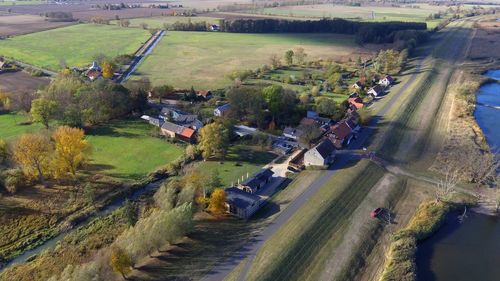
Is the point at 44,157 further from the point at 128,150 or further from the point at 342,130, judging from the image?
the point at 342,130

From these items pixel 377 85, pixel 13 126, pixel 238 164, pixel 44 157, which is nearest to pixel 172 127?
pixel 238 164

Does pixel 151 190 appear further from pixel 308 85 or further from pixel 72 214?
pixel 308 85

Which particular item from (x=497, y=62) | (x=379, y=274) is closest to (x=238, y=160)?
(x=379, y=274)

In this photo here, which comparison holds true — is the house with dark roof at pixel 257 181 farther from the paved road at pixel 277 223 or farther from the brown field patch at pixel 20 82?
the brown field patch at pixel 20 82

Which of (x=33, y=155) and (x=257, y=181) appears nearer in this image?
(x=33, y=155)

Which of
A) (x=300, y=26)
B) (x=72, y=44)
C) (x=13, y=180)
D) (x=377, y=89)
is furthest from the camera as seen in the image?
(x=300, y=26)

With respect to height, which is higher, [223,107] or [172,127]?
[223,107]

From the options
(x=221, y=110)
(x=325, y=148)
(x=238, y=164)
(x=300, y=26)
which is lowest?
(x=238, y=164)

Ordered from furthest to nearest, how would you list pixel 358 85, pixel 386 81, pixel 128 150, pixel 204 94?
A: pixel 386 81 → pixel 358 85 → pixel 204 94 → pixel 128 150
